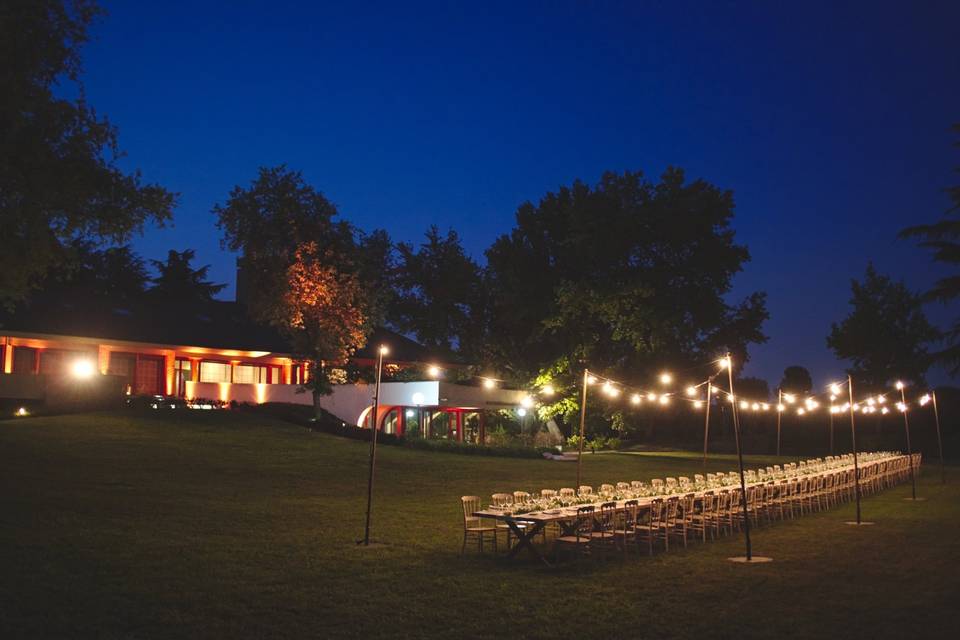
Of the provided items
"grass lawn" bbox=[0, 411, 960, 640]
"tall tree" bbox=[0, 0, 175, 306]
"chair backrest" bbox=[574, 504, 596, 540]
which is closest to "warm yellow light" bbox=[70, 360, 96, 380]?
"grass lawn" bbox=[0, 411, 960, 640]

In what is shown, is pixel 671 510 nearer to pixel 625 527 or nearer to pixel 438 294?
pixel 625 527

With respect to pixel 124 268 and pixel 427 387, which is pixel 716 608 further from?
pixel 124 268

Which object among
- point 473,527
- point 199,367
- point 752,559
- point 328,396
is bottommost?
point 752,559

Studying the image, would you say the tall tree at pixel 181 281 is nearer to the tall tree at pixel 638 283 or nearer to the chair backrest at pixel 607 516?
the tall tree at pixel 638 283

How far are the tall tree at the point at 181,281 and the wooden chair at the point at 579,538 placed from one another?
4693 cm

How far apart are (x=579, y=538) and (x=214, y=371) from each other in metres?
30.0

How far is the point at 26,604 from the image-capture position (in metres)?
8.41

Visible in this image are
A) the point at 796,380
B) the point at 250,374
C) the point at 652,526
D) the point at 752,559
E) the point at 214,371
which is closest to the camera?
the point at 752,559

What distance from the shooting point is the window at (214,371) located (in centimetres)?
3878

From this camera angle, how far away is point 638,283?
3269cm

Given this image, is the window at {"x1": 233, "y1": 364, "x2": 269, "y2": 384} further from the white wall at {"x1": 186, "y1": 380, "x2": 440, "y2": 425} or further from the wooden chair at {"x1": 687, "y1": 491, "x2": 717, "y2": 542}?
the wooden chair at {"x1": 687, "y1": 491, "x2": 717, "y2": 542}

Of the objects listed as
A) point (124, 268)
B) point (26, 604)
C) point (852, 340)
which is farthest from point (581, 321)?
point (124, 268)

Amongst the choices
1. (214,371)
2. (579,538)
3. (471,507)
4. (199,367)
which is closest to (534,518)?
(579,538)

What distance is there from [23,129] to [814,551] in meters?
13.9
